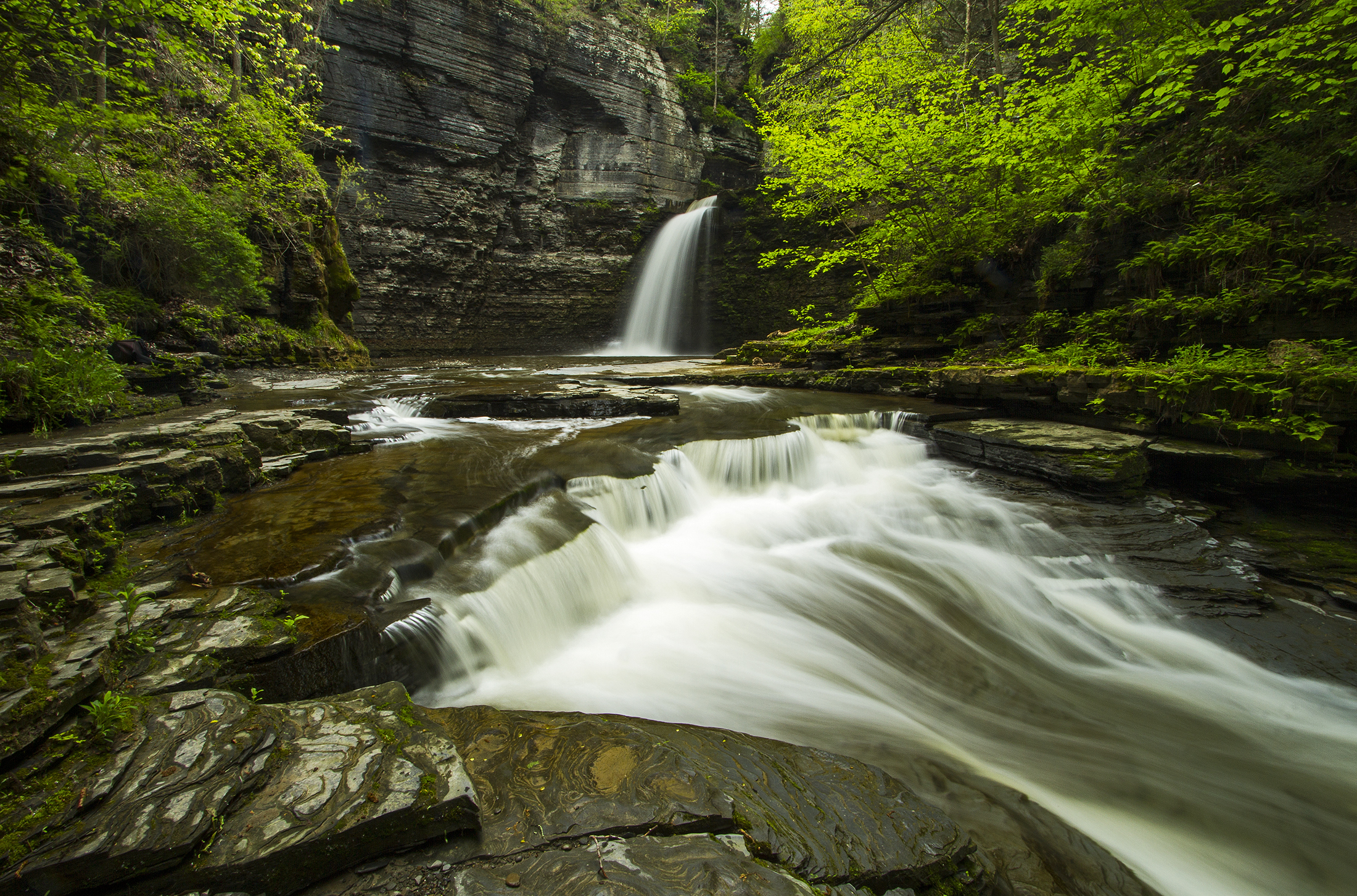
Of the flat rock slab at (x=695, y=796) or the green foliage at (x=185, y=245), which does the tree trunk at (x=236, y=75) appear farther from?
the flat rock slab at (x=695, y=796)

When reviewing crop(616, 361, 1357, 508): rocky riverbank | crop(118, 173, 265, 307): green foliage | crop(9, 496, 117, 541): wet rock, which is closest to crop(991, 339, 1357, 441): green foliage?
crop(616, 361, 1357, 508): rocky riverbank

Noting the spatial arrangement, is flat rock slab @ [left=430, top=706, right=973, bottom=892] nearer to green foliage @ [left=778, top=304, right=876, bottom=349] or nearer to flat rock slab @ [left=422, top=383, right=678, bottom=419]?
flat rock slab @ [left=422, top=383, right=678, bottom=419]

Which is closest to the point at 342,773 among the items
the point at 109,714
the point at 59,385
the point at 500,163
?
the point at 109,714

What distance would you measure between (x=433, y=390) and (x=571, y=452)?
424 cm

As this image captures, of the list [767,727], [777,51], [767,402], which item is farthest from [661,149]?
Result: [767,727]

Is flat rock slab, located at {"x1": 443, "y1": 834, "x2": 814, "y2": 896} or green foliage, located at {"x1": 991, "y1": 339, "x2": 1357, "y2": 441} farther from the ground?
A: green foliage, located at {"x1": 991, "y1": 339, "x2": 1357, "y2": 441}

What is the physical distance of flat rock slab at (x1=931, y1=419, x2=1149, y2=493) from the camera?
5.39m

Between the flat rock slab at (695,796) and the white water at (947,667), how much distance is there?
70 cm

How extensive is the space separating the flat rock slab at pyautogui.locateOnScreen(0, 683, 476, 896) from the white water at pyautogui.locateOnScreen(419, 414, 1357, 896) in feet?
3.92

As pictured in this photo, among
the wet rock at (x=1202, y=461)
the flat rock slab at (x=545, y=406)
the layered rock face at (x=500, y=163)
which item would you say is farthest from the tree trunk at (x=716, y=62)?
the wet rock at (x=1202, y=461)

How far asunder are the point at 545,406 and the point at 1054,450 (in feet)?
21.1

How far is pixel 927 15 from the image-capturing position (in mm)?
15867

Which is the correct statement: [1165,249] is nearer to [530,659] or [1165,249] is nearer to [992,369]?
[992,369]

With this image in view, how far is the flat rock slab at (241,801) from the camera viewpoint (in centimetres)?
132
